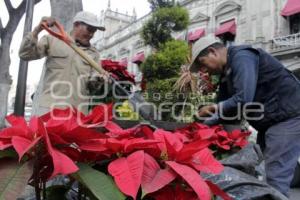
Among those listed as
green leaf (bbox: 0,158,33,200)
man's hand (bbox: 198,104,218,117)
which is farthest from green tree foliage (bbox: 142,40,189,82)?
green leaf (bbox: 0,158,33,200)

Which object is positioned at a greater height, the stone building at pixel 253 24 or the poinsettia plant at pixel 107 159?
the stone building at pixel 253 24

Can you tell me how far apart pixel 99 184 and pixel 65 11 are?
13.8 ft

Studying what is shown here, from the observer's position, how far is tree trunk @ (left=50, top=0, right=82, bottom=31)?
4.69 metres

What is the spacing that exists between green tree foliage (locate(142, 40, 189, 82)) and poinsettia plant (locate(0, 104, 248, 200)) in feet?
46.2

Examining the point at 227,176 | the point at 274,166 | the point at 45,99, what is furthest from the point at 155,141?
the point at 45,99

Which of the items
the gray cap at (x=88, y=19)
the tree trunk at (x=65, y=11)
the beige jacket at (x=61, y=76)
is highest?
the tree trunk at (x=65, y=11)

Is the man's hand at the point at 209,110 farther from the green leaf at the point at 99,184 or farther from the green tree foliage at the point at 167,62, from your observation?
the green tree foliage at the point at 167,62

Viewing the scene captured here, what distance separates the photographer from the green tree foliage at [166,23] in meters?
19.7

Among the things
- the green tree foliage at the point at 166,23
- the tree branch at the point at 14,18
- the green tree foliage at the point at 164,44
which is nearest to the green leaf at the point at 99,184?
the green tree foliage at the point at 164,44

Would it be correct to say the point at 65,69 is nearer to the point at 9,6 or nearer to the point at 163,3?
the point at 9,6

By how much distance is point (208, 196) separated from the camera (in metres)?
0.78

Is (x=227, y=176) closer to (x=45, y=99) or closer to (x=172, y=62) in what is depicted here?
(x=45, y=99)

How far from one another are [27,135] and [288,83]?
7.04 ft

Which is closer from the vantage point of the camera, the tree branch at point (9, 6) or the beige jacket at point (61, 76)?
the beige jacket at point (61, 76)
